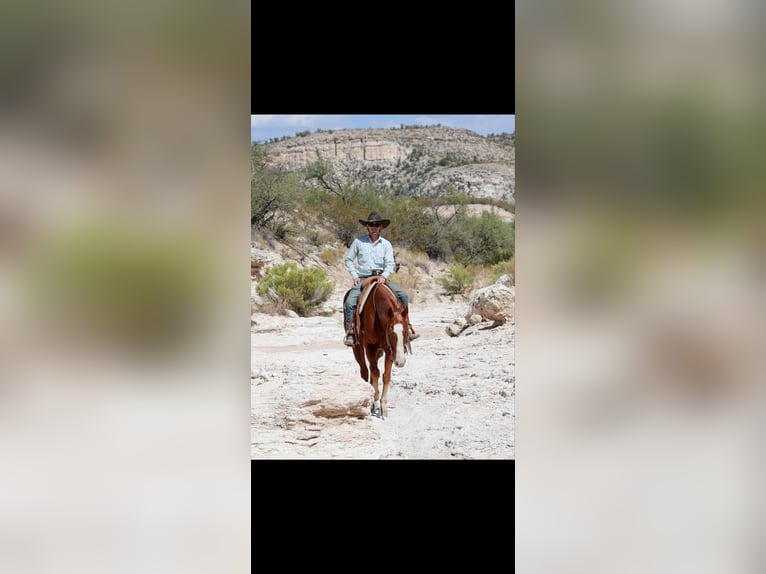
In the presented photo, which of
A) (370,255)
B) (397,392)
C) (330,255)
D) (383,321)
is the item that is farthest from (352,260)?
(330,255)

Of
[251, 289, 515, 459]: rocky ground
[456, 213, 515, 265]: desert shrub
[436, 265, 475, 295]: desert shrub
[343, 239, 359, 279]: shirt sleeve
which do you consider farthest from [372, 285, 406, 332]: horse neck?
[456, 213, 515, 265]: desert shrub

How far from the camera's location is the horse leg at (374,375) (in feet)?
24.6

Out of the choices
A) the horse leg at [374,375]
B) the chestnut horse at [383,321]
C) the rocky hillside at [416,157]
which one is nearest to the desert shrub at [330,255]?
the rocky hillside at [416,157]

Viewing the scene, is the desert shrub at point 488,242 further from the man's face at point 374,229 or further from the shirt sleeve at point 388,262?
the man's face at point 374,229
